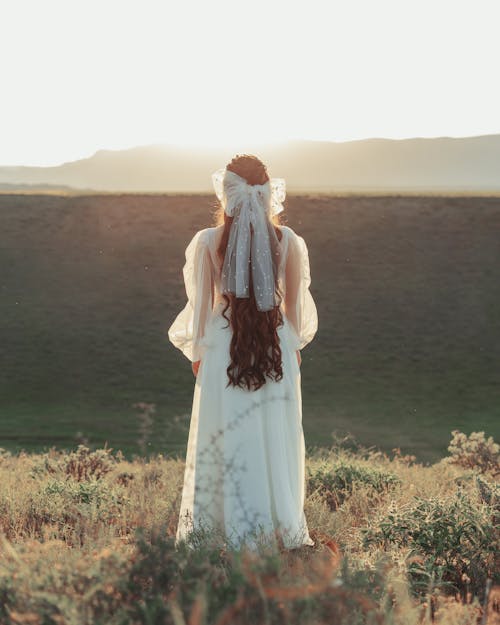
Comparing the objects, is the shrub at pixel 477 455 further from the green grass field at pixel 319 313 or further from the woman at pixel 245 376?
the green grass field at pixel 319 313

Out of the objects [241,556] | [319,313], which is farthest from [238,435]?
[319,313]

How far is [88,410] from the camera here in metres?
21.3

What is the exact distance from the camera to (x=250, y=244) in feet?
16.9

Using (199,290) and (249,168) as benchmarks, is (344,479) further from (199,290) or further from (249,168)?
(249,168)

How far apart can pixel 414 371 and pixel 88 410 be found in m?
9.44

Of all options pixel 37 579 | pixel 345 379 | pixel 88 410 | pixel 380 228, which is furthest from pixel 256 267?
pixel 380 228

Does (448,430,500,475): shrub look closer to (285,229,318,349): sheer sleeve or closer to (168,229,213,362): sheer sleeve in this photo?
(285,229,318,349): sheer sleeve

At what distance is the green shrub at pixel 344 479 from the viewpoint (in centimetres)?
729

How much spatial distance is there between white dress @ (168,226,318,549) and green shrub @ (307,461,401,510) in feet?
6.74

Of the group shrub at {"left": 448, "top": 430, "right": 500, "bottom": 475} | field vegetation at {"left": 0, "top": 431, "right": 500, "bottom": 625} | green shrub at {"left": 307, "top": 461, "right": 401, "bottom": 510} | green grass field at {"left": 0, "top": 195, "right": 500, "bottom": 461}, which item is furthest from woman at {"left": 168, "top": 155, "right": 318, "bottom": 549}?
green grass field at {"left": 0, "top": 195, "right": 500, "bottom": 461}

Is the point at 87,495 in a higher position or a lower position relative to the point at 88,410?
higher

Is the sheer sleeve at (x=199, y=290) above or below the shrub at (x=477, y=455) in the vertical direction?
above

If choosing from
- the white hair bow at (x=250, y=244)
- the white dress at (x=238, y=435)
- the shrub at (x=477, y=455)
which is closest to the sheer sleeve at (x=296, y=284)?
→ the white dress at (x=238, y=435)

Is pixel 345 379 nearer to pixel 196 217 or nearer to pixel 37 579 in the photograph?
pixel 196 217
